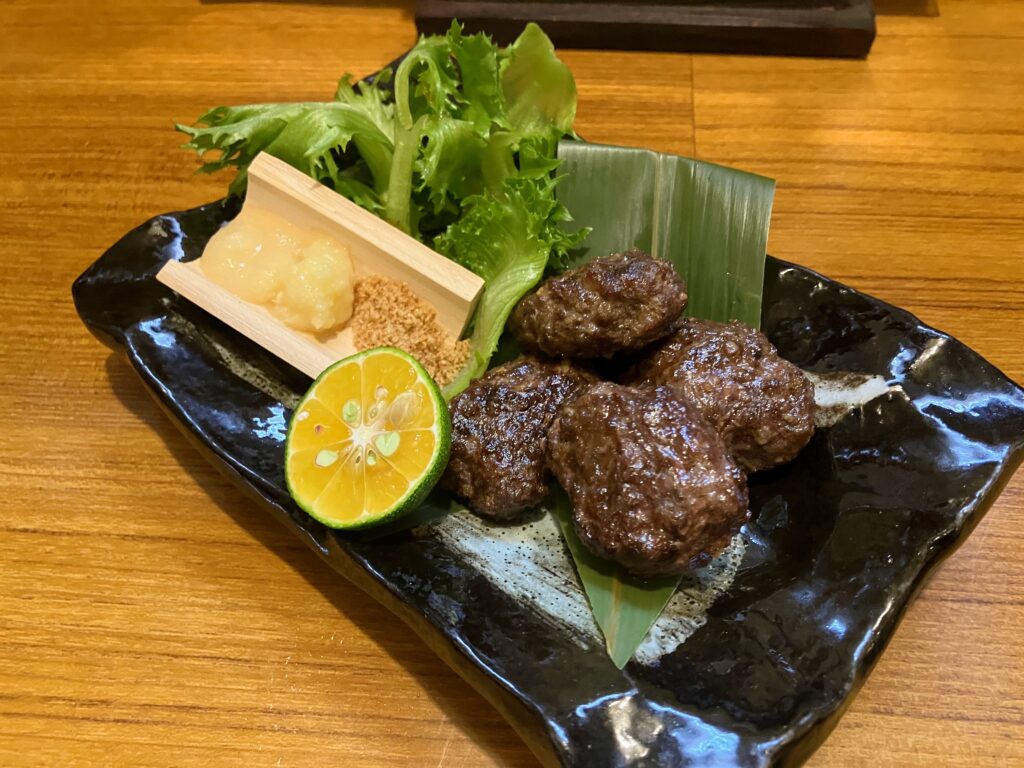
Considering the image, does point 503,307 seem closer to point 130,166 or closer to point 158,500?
point 158,500

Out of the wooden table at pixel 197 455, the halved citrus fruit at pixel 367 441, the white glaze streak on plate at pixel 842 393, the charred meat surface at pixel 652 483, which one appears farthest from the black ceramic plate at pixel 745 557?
the wooden table at pixel 197 455

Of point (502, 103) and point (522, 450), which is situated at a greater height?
point (502, 103)

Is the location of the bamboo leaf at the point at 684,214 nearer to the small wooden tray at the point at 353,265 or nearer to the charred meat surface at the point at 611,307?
the charred meat surface at the point at 611,307

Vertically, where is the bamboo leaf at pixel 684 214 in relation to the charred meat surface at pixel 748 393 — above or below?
above

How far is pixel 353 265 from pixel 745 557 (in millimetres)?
1798

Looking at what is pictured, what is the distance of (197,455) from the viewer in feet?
9.89

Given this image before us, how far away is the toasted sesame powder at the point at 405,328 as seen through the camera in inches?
114

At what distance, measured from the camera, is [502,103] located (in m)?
3.22

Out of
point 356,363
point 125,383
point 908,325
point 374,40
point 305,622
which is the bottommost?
point 305,622

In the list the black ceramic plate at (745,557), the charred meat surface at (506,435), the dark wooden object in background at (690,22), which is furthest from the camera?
the dark wooden object in background at (690,22)

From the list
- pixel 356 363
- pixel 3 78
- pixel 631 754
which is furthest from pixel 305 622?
pixel 3 78

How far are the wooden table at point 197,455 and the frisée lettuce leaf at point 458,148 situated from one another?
895mm

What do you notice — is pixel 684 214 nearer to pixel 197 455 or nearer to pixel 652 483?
pixel 652 483

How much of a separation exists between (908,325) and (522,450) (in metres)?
1.34
